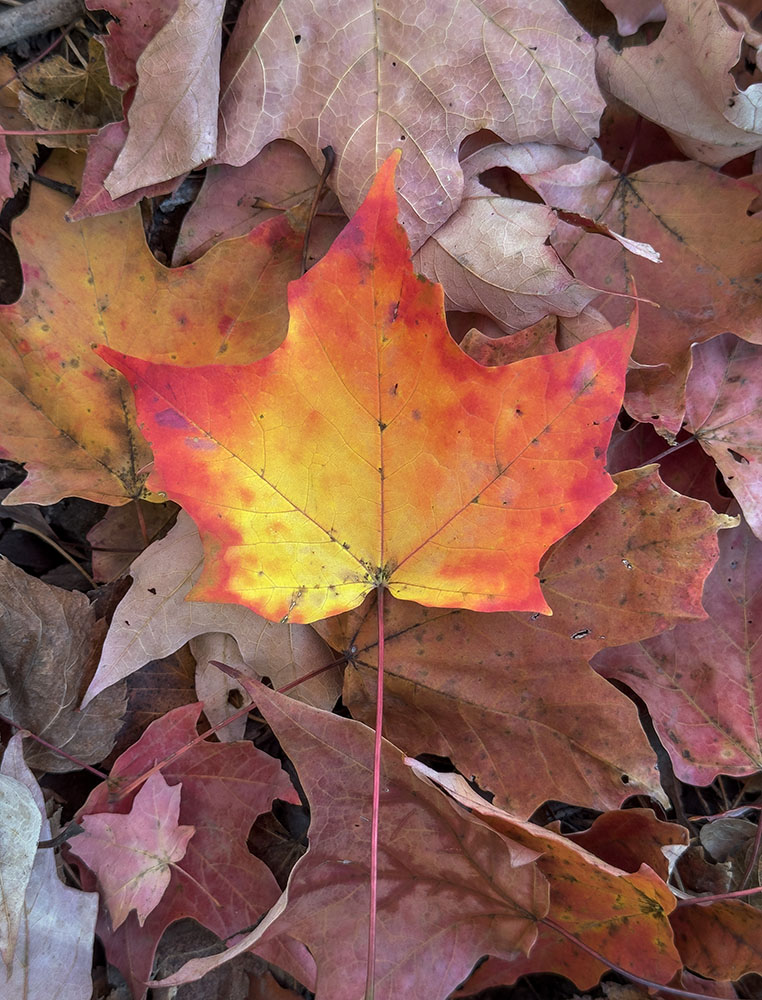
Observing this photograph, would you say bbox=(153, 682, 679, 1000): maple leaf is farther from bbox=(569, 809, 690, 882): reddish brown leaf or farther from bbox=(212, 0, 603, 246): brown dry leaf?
bbox=(212, 0, 603, 246): brown dry leaf

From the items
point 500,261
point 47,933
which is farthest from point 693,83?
point 47,933

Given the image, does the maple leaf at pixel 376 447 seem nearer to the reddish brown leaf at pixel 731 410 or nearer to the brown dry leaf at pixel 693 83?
the reddish brown leaf at pixel 731 410

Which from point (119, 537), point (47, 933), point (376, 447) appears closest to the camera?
point (376, 447)

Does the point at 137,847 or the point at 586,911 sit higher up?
the point at 137,847

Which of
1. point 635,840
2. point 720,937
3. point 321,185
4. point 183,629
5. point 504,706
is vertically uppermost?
point 321,185

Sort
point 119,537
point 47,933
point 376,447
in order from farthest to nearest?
point 119,537, point 47,933, point 376,447

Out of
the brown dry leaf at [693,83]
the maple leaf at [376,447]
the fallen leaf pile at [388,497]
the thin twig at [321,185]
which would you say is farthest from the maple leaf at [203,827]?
the brown dry leaf at [693,83]

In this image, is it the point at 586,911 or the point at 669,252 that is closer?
the point at 586,911

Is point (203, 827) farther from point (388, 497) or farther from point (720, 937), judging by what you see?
point (720, 937)
